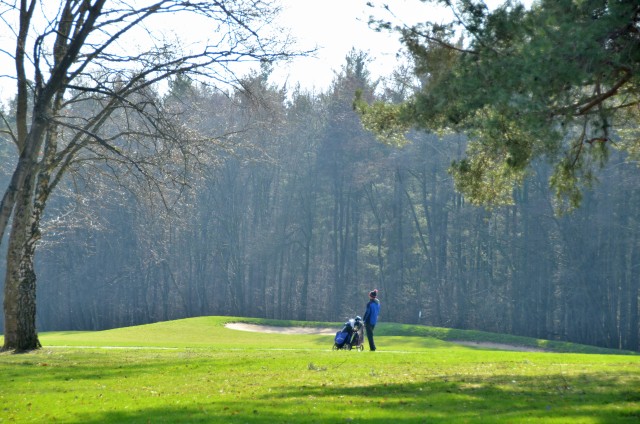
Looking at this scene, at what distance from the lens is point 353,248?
59.6m

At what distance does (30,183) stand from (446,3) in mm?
9575

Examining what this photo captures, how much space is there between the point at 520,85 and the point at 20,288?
11.9m

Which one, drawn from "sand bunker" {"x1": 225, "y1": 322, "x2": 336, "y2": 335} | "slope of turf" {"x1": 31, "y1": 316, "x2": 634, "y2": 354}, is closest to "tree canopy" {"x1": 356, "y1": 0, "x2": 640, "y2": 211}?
"slope of turf" {"x1": 31, "y1": 316, "x2": 634, "y2": 354}

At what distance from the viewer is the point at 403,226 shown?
189ft

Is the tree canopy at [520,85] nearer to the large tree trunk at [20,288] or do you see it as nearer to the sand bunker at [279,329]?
the large tree trunk at [20,288]

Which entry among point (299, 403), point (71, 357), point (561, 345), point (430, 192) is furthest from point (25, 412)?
point (430, 192)

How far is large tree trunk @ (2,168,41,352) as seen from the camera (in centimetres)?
1805

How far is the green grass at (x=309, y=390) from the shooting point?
8844 mm

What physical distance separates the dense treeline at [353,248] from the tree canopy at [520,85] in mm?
22680

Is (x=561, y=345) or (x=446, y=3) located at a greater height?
(x=446, y=3)

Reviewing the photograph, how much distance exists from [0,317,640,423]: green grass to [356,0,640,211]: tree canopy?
3.95 metres

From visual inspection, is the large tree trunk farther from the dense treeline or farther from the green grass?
the dense treeline

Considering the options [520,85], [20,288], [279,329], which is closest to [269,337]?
[279,329]

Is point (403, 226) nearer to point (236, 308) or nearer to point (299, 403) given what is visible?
point (236, 308)
